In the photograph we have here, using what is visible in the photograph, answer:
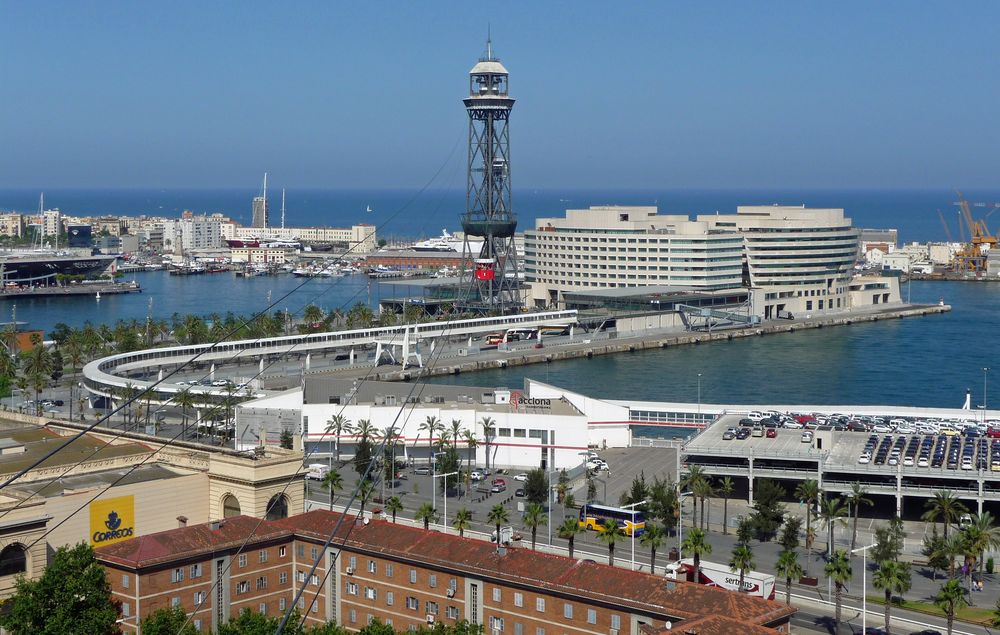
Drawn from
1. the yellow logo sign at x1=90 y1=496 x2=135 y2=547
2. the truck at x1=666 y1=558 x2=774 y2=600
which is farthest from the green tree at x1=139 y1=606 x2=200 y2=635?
the truck at x1=666 y1=558 x2=774 y2=600

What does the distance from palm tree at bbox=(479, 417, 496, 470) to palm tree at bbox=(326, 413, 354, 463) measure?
4.57ft

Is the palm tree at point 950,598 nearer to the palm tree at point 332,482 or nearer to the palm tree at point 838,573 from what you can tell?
the palm tree at point 838,573

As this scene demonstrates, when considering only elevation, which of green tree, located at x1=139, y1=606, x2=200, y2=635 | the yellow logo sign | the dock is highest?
the dock

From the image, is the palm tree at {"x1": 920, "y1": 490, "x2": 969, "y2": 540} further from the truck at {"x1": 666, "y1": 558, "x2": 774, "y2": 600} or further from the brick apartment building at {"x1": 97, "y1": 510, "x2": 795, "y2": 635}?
the brick apartment building at {"x1": 97, "y1": 510, "x2": 795, "y2": 635}

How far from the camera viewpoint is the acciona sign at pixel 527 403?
571 inches

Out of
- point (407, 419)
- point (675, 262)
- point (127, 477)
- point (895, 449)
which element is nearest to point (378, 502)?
point (407, 419)

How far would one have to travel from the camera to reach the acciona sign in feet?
47.6

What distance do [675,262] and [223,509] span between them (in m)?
23.8

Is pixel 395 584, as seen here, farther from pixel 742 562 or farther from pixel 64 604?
pixel 742 562

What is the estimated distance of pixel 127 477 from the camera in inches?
372

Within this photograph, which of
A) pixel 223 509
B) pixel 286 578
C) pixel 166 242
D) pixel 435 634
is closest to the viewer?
pixel 435 634

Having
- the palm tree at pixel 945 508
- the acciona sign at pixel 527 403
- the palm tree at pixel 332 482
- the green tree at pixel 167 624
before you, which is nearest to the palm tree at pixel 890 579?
the palm tree at pixel 945 508

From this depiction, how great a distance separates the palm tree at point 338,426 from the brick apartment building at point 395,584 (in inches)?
197

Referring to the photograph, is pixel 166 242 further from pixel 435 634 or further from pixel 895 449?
pixel 435 634
